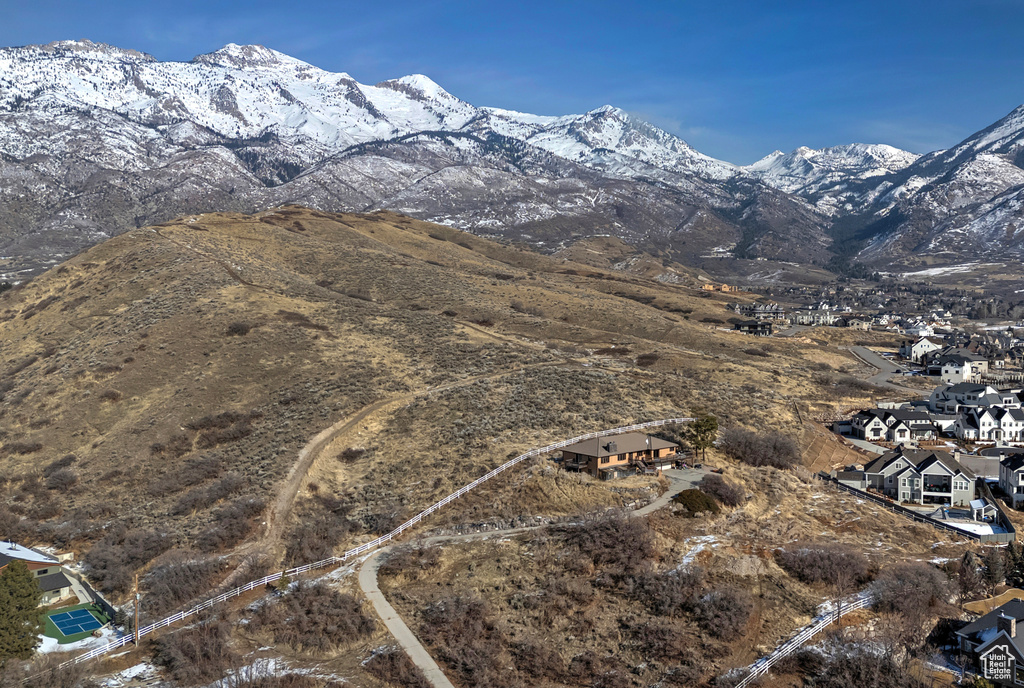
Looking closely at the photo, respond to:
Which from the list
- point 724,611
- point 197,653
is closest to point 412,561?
point 197,653

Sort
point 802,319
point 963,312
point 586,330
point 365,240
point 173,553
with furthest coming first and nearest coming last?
point 963,312 → point 802,319 → point 365,240 → point 586,330 → point 173,553

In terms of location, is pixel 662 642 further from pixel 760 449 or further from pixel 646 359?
pixel 646 359

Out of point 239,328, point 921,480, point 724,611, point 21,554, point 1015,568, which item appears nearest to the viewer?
point 724,611

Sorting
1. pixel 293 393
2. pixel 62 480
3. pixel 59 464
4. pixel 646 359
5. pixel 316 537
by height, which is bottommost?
pixel 316 537

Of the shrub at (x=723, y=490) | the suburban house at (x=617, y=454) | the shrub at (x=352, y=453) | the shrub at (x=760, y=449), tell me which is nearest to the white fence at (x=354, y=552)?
the suburban house at (x=617, y=454)

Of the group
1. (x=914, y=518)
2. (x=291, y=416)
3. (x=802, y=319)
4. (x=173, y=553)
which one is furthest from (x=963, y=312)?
(x=173, y=553)

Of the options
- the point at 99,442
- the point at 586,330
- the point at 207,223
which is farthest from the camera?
the point at 207,223

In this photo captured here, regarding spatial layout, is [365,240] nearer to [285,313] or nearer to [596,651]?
[285,313]
